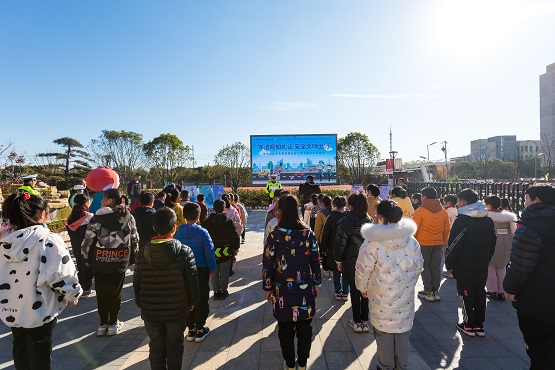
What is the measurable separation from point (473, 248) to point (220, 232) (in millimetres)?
3513

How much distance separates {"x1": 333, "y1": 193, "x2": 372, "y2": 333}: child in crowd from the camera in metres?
4.25

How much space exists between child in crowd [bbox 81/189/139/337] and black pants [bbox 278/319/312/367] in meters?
2.42

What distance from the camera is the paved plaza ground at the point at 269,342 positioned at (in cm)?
358

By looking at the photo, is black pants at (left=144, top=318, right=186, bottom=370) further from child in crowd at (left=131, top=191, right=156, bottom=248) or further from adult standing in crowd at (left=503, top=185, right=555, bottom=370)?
adult standing in crowd at (left=503, top=185, right=555, bottom=370)

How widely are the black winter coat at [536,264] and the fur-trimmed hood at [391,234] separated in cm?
A: 93

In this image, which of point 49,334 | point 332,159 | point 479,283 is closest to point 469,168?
point 332,159

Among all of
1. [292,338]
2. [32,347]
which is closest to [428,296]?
[292,338]

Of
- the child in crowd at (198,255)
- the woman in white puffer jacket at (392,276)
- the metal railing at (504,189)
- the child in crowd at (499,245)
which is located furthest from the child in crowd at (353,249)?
the metal railing at (504,189)

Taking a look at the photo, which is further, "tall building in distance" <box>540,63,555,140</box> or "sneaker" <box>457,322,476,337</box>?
"tall building in distance" <box>540,63,555,140</box>

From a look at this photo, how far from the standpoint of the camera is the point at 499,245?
5383 millimetres

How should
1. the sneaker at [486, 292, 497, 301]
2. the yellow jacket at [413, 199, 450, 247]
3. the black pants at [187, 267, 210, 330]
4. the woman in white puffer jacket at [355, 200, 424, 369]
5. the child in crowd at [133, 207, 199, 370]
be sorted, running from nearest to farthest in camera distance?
the child in crowd at [133, 207, 199, 370]
the woman in white puffer jacket at [355, 200, 424, 369]
the black pants at [187, 267, 210, 330]
the yellow jacket at [413, 199, 450, 247]
the sneaker at [486, 292, 497, 301]

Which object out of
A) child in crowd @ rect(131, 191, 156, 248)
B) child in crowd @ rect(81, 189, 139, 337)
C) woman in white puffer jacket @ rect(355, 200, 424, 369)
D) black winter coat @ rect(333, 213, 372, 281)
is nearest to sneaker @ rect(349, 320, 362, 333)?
black winter coat @ rect(333, 213, 372, 281)

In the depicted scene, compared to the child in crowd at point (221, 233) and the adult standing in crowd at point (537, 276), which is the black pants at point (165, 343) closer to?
the child in crowd at point (221, 233)

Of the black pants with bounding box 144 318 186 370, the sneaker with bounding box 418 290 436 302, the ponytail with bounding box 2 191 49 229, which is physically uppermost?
the ponytail with bounding box 2 191 49 229
